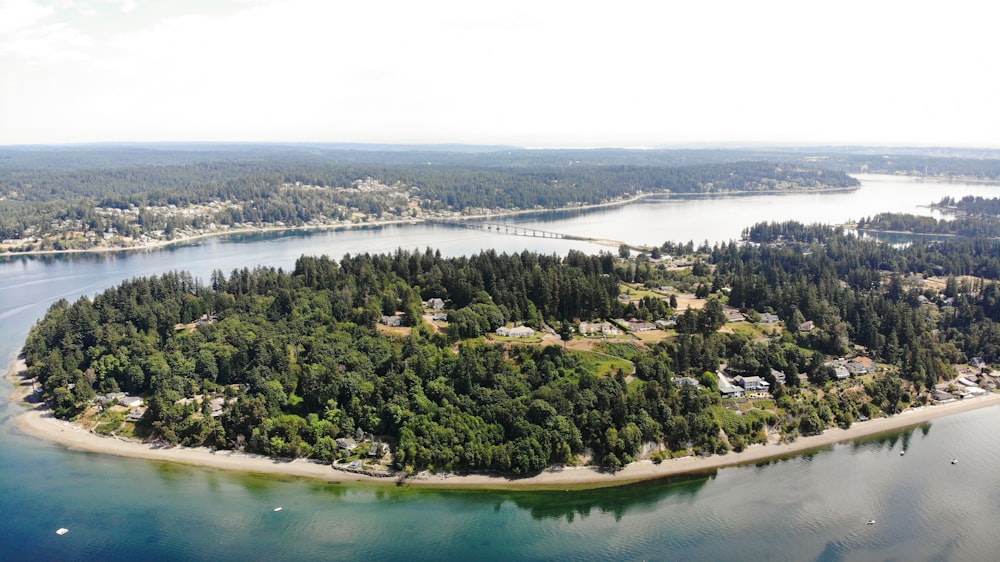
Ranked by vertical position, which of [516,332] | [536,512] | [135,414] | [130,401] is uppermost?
[516,332]

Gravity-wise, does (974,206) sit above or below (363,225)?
above

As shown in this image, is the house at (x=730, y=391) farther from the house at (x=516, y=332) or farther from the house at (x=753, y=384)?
the house at (x=516, y=332)

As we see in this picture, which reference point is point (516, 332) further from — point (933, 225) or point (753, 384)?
point (933, 225)

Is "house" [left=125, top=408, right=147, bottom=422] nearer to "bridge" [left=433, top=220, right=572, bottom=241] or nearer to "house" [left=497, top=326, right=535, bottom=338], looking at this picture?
"house" [left=497, top=326, right=535, bottom=338]

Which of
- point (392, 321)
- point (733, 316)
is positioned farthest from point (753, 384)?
point (392, 321)

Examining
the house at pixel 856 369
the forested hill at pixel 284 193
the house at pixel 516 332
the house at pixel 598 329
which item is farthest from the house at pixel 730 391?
the forested hill at pixel 284 193

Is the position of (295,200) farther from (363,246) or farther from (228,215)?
(363,246)

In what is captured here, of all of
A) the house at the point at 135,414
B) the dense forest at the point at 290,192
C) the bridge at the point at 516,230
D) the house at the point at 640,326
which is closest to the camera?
the house at the point at 135,414

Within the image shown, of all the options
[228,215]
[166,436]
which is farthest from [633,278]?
[228,215]
